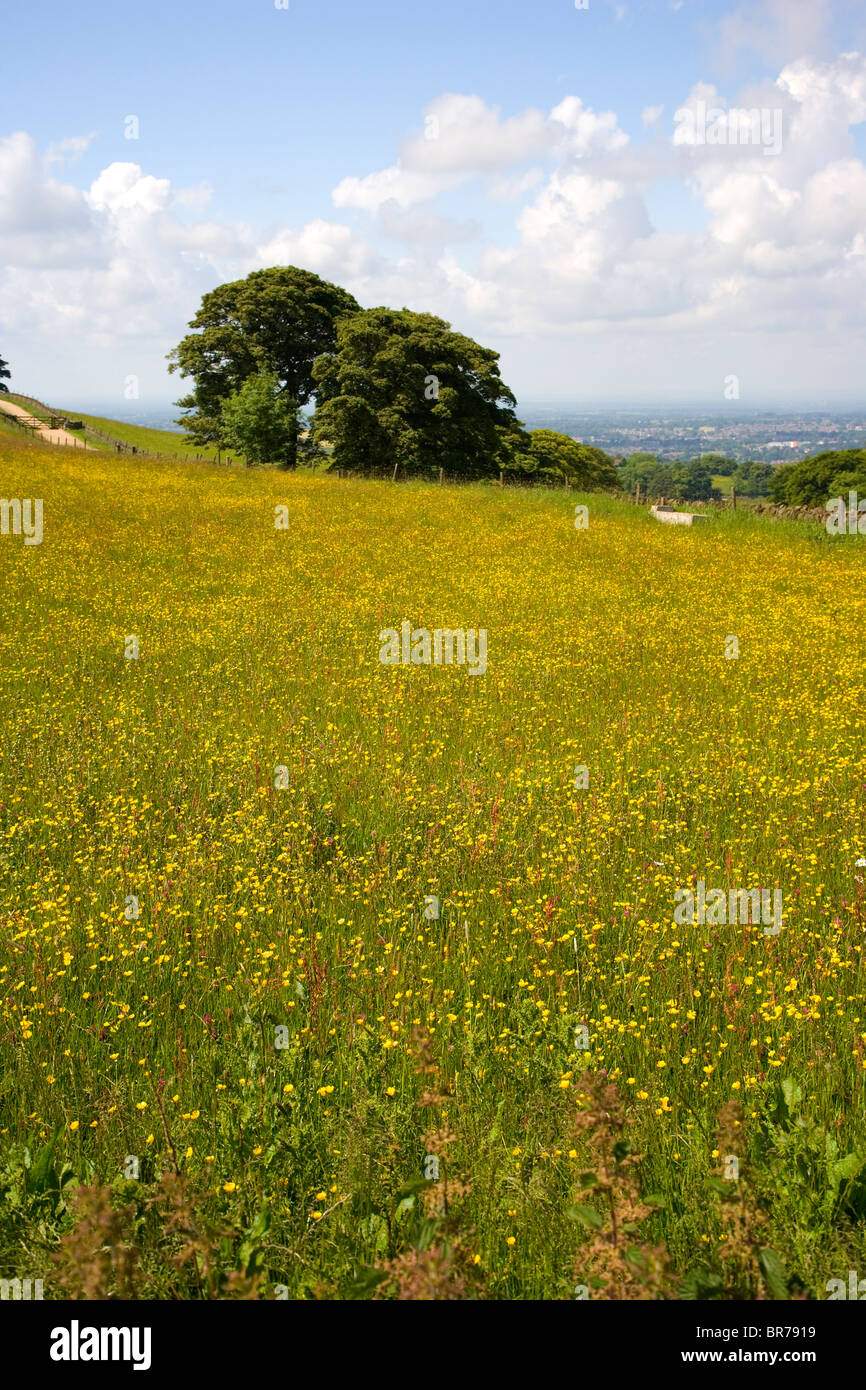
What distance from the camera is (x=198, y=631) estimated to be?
14195mm

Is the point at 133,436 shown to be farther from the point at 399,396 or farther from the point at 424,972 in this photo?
the point at 424,972

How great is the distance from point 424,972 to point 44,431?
2623 inches

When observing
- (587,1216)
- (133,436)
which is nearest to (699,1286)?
(587,1216)

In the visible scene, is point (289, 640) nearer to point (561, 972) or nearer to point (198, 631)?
point (198, 631)

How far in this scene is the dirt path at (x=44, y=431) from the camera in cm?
5786

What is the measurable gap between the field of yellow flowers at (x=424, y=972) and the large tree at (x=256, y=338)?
153 ft

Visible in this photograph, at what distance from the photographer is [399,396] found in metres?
49.5

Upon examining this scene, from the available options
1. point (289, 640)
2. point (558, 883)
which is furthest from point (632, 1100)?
point (289, 640)

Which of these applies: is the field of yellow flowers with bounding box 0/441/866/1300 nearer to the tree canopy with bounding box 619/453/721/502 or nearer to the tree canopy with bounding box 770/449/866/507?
the tree canopy with bounding box 770/449/866/507

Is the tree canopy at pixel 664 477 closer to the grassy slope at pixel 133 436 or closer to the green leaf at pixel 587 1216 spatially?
the grassy slope at pixel 133 436

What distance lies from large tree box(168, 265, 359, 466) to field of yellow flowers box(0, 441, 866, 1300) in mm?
46639

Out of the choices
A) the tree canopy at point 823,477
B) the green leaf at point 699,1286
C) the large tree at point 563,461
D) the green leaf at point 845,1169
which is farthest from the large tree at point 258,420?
the tree canopy at point 823,477

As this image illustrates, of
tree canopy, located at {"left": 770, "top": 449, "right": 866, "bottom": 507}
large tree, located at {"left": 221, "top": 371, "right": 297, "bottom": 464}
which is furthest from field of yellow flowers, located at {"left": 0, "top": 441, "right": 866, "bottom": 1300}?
tree canopy, located at {"left": 770, "top": 449, "right": 866, "bottom": 507}
